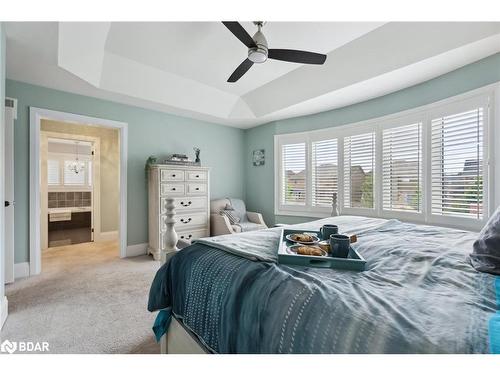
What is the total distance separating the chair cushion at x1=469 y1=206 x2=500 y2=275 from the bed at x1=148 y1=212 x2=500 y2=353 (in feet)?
0.13

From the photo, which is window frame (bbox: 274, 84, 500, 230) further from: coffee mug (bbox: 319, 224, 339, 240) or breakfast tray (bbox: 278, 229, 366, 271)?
breakfast tray (bbox: 278, 229, 366, 271)

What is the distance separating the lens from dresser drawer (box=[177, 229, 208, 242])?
3594mm

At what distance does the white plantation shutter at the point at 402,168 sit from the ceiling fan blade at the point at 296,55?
178 cm

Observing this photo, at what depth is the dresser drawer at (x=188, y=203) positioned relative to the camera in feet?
11.3

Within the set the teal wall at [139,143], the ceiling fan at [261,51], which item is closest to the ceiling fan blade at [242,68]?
the ceiling fan at [261,51]

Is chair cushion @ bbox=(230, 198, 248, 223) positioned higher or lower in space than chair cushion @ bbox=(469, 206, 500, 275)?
lower

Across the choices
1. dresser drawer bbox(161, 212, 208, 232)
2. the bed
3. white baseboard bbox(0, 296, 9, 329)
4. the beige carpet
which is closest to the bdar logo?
the beige carpet

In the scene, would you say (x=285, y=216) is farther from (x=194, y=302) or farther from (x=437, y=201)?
(x=194, y=302)

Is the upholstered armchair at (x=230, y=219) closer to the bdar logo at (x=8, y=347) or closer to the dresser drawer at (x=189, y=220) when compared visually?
the dresser drawer at (x=189, y=220)

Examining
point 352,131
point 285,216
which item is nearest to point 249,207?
Result: point 285,216

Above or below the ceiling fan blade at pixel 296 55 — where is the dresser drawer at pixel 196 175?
below

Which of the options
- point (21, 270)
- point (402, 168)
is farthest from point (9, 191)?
point (402, 168)

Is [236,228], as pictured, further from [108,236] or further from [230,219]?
[108,236]

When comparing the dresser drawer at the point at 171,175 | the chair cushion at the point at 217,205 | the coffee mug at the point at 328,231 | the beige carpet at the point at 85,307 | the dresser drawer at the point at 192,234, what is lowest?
the beige carpet at the point at 85,307
